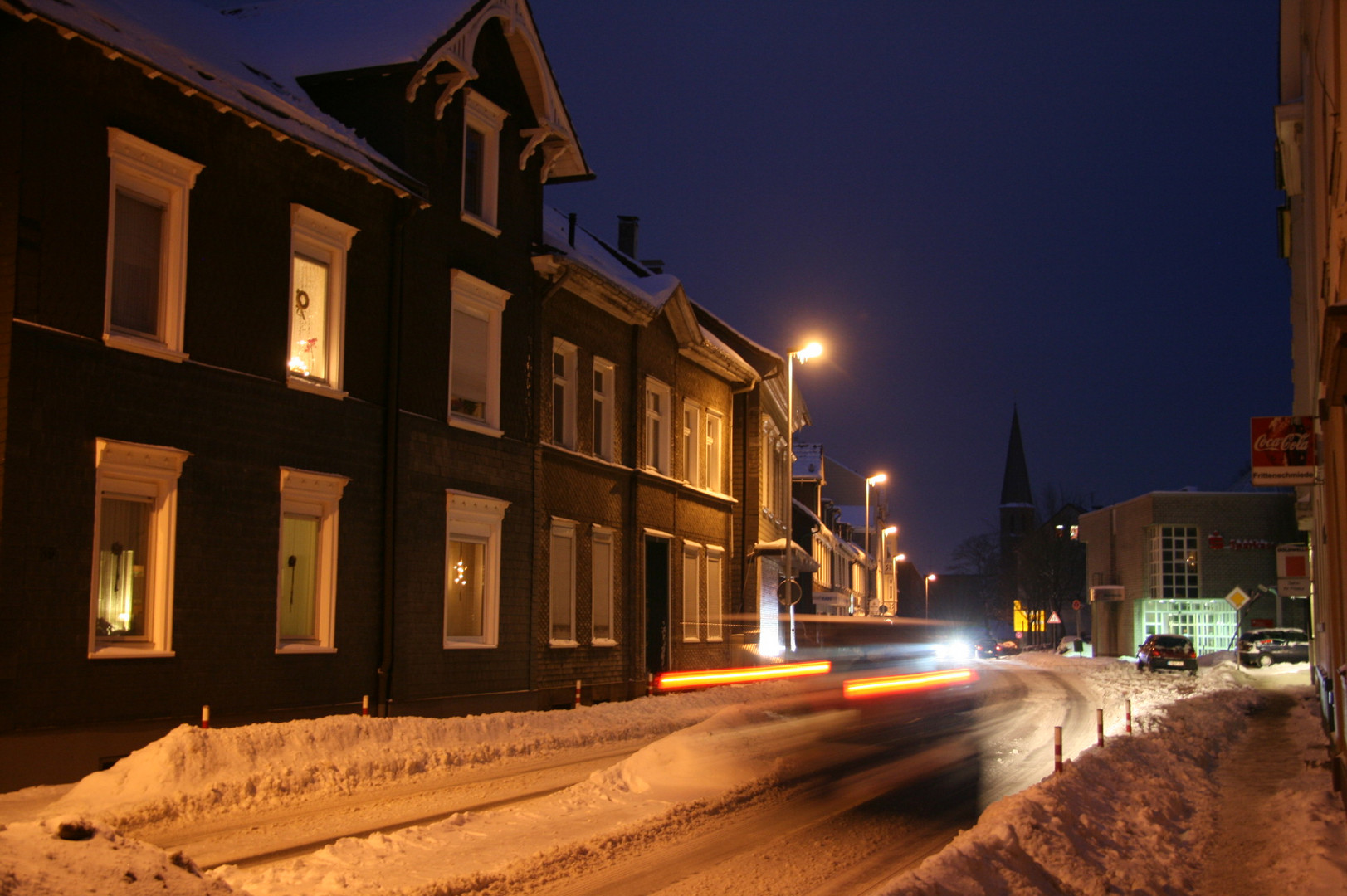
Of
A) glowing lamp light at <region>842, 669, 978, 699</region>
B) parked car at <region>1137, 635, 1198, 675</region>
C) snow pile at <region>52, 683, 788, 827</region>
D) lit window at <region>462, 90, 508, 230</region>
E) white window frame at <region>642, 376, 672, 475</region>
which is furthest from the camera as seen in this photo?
parked car at <region>1137, 635, 1198, 675</region>

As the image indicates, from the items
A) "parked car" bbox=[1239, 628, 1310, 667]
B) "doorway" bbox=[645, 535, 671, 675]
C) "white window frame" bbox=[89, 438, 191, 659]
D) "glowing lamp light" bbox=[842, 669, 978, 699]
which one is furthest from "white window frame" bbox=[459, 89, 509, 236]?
"parked car" bbox=[1239, 628, 1310, 667]

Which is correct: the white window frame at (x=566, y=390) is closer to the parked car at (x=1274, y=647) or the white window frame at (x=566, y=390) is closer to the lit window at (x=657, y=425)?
the lit window at (x=657, y=425)

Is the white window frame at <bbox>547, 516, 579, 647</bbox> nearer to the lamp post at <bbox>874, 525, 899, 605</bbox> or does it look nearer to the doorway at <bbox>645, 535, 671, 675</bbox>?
the doorway at <bbox>645, 535, 671, 675</bbox>

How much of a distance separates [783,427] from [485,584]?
26.1 meters

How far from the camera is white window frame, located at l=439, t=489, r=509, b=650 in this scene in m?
21.1

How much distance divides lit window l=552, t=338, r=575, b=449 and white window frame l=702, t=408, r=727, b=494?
323 inches

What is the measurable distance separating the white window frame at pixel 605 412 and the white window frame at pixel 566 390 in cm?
138

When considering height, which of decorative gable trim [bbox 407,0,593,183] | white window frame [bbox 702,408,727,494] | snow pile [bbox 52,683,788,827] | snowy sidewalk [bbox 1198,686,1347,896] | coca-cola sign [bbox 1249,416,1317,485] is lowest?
snowy sidewalk [bbox 1198,686,1347,896]

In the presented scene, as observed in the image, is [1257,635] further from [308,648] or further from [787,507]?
[308,648]

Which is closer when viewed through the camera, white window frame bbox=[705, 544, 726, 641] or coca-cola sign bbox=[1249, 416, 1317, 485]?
coca-cola sign bbox=[1249, 416, 1317, 485]

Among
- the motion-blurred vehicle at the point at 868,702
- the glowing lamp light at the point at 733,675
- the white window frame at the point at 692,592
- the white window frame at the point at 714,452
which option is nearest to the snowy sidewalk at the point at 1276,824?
the motion-blurred vehicle at the point at 868,702

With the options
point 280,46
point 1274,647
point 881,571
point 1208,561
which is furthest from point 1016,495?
point 280,46

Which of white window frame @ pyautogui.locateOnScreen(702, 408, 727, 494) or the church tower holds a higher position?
the church tower

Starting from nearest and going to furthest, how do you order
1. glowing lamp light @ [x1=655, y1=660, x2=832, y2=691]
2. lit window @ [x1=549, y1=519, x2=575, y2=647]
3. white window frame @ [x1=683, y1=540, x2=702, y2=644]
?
lit window @ [x1=549, y1=519, x2=575, y2=647]
glowing lamp light @ [x1=655, y1=660, x2=832, y2=691]
white window frame @ [x1=683, y1=540, x2=702, y2=644]
